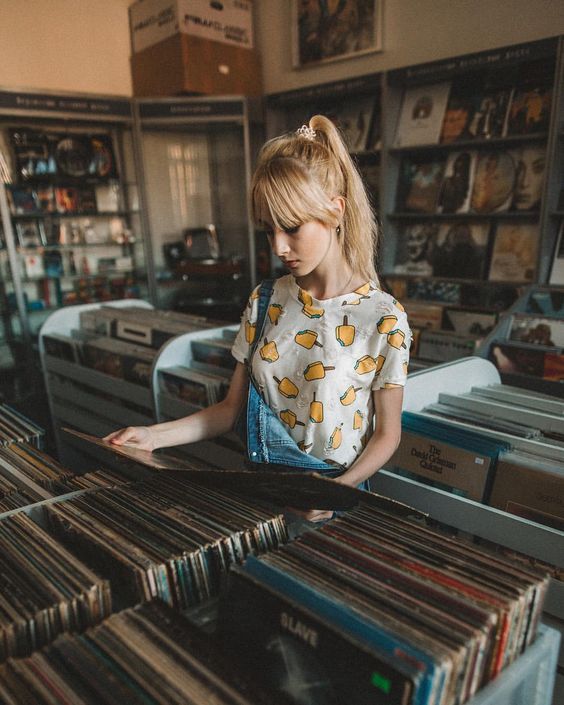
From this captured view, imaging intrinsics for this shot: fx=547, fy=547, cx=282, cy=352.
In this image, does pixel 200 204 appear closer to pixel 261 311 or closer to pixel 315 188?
pixel 261 311

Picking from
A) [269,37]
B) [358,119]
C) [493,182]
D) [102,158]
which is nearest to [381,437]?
[493,182]

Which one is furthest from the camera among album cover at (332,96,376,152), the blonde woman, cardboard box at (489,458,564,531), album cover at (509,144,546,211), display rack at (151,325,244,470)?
Result: album cover at (332,96,376,152)

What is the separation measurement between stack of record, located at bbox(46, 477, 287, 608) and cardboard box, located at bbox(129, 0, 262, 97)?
4.37 meters

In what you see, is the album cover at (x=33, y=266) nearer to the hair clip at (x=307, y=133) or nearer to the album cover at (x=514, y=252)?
the album cover at (x=514, y=252)

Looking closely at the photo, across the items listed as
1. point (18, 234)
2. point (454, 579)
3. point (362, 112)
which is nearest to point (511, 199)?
point (362, 112)

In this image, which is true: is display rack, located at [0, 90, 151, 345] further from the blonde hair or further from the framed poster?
the blonde hair

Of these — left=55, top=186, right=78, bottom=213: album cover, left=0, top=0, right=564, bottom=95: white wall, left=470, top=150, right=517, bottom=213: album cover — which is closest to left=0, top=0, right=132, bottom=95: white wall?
left=0, top=0, right=564, bottom=95: white wall

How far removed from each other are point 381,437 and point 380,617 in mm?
544

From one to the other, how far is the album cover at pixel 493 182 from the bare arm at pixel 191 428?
2911mm

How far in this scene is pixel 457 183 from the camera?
3.81 m

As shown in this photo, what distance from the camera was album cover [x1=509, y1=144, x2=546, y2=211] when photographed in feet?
11.2

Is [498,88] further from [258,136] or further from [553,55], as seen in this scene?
[258,136]

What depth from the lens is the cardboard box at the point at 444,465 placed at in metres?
1.33

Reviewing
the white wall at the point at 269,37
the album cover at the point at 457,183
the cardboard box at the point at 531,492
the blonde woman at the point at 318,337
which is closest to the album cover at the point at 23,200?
the white wall at the point at 269,37
